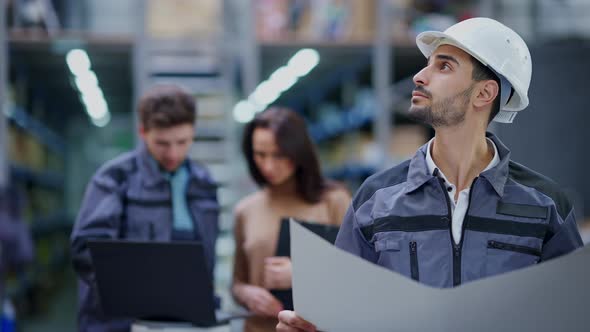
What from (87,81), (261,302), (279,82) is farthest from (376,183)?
(87,81)

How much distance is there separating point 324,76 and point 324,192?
622 cm

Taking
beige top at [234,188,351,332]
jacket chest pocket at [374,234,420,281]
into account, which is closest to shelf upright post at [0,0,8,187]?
beige top at [234,188,351,332]

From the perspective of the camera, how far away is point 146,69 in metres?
6.66

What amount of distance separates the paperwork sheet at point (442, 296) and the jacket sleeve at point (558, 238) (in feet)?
0.83

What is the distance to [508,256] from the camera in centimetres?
162

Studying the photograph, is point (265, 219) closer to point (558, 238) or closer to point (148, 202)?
point (148, 202)

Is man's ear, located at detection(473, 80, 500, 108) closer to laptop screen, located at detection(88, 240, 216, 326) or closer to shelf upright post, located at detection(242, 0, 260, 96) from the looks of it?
laptop screen, located at detection(88, 240, 216, 326)

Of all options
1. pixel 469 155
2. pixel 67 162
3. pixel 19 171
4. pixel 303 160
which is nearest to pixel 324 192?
pixel 303 160

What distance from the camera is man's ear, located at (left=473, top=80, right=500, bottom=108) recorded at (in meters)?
1.69

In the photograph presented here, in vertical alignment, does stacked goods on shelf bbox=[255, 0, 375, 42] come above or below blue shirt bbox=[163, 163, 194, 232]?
above

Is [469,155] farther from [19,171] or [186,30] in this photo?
[19,171]

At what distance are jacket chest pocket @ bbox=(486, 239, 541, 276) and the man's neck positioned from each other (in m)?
0.17

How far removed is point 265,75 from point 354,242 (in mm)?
7619

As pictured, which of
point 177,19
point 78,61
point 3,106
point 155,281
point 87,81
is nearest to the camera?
point 155,281
